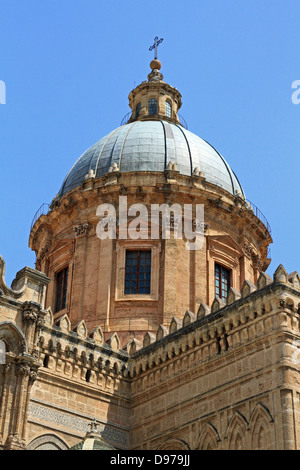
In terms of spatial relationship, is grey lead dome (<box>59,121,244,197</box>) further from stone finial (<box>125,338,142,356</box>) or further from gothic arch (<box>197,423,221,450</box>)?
gothic arch (<box>197,423,221,450</box>)

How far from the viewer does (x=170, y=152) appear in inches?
1339

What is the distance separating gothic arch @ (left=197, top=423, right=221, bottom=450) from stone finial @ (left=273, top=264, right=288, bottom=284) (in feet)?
14.4

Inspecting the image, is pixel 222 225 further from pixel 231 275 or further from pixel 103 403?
pixel 103 403

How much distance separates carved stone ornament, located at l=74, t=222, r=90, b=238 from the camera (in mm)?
32500

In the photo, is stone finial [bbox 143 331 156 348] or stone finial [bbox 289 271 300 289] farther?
stone finial [bbox 143 331 156 348]

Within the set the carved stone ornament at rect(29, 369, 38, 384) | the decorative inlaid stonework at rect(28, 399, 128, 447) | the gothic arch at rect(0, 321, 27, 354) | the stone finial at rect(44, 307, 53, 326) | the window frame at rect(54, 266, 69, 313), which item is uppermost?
the window frame at rect(54, 266, 69, 313)

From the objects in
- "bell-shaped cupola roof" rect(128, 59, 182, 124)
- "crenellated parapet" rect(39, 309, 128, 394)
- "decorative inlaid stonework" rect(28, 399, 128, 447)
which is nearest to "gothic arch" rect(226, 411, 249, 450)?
"decorative inlaid stonework" rect(28, 399, 128, 447)

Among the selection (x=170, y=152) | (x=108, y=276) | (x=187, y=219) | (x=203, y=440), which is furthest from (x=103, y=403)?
(x=170, y=152)

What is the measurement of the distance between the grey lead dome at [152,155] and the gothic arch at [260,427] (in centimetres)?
1384

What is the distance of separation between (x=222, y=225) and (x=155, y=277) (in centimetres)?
399

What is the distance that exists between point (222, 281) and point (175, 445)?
9742mm

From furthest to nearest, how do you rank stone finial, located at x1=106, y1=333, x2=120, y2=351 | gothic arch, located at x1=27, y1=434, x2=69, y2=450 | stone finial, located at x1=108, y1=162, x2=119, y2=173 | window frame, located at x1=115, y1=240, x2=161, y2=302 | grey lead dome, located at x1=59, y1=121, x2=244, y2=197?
1. grey lead dome, located at x1=59, y1=121, x2=244, y2=197
2. stone finial, located at x1=108, y1=162, x2=119, y2=173
3. window frame, located at x1=115, y1=240, x2=161, y2=302
4. stone finial, located at x1=106, y1=333, x2=120, y2=351
5. gothic arch, located at x1=27, y1=434, x2=69, y2=450

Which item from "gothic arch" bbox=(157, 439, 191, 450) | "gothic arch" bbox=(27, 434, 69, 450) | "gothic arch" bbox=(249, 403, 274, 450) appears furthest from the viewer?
"gothic arch" bbox=(157, 439, 191, 450)

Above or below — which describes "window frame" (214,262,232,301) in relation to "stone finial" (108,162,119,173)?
below
